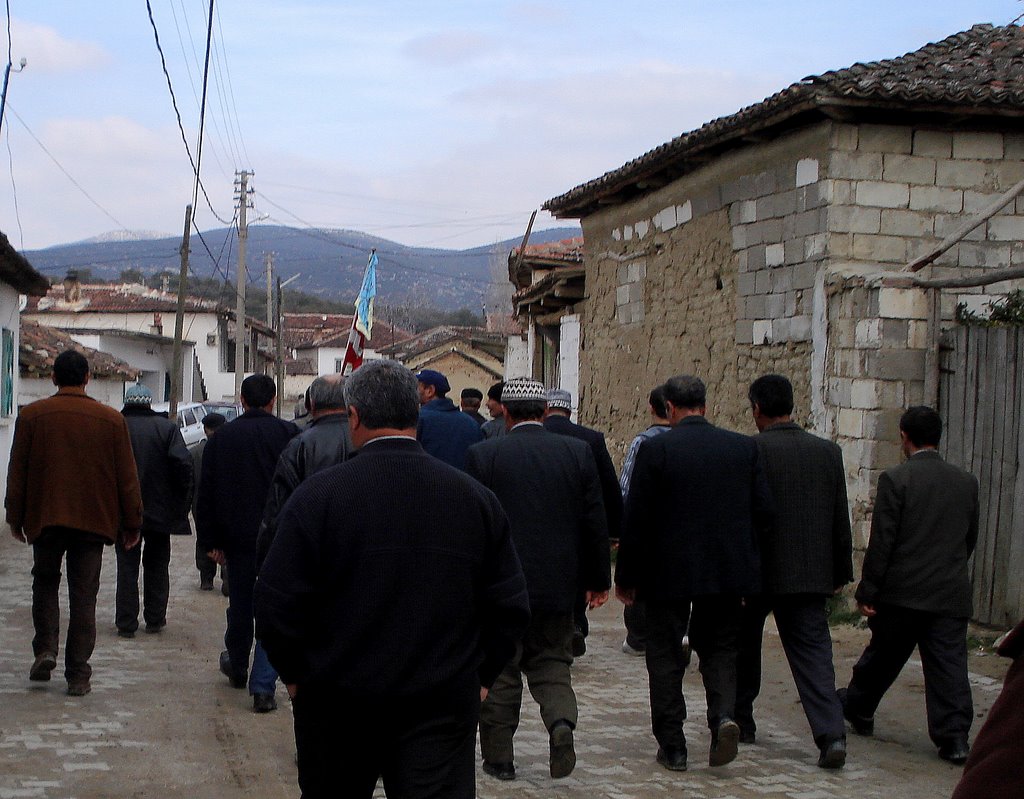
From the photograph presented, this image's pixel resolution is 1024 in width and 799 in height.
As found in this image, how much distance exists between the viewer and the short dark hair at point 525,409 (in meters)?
6.07

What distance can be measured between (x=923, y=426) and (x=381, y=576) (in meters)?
3.78

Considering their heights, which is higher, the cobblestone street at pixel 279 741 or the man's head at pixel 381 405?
the man's head at pixel 381 405

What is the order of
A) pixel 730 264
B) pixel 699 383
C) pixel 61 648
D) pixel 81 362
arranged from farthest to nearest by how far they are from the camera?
pixel 730 264 → pixel 61 648 → pixel 81 362 → pixel 699 383

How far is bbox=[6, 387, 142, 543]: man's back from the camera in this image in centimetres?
702

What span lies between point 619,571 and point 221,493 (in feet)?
8.53

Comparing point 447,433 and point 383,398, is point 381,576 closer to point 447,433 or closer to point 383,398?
point 383,398

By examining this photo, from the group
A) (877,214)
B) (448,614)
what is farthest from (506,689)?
(877,214)

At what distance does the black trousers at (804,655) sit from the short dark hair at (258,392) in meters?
3.11

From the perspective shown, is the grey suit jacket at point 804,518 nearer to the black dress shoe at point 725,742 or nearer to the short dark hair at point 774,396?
the short dark hair at point 774,396

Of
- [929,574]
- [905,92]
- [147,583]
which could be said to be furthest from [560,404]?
[905,92]

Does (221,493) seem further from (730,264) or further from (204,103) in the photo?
(204,103)

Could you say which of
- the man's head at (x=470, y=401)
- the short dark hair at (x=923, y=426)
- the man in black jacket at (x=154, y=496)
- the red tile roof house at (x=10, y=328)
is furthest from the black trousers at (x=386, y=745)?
the red tile roof house at (x=10, y=328)

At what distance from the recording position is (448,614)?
11.1ft

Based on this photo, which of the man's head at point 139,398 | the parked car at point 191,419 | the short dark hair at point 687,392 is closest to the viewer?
the short dark hair at point 687,392
